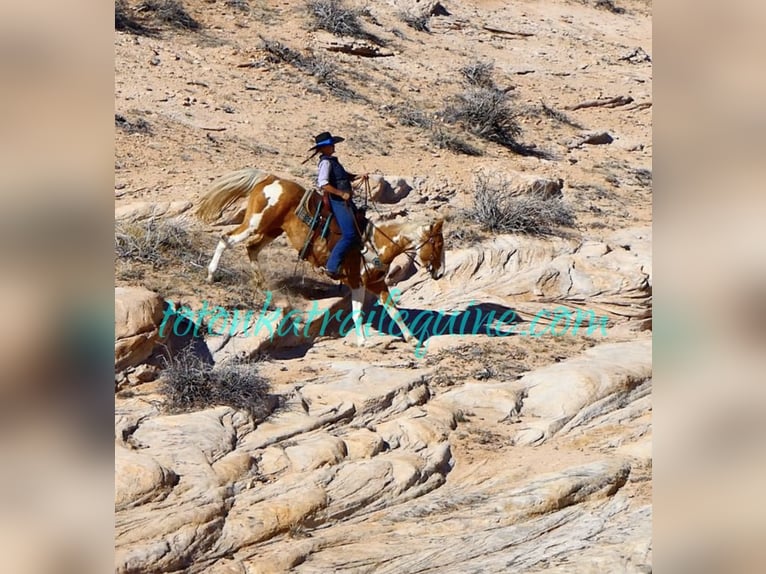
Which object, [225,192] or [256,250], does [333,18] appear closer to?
[225,192]

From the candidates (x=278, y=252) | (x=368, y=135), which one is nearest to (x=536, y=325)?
Answer: (x=278, y=252)

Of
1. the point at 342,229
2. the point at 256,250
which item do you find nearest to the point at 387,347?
the point at 342,229

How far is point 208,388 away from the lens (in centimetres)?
816

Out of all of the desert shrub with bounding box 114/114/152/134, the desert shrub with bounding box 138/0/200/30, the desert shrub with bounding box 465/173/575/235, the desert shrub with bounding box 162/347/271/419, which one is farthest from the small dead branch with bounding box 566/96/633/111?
the desert shrub with bounding box 162/347/271/419

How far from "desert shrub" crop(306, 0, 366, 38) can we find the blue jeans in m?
10.7

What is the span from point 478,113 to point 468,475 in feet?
36.6

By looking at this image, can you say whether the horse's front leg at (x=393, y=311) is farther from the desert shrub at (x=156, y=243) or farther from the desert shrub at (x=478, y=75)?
the desert shrub at (x=478, y=75)

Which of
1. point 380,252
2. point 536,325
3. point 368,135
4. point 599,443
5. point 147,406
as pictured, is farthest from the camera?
point 368,135

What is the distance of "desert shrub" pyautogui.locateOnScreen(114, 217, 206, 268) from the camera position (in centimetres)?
997

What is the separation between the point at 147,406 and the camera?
782cm

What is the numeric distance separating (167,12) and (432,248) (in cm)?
1088
